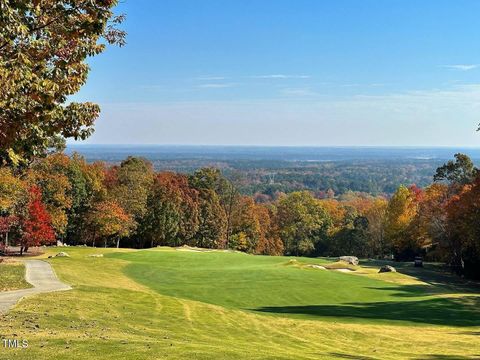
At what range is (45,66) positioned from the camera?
11.4 metres

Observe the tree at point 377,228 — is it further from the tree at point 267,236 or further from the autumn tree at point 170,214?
the autumn tree at point 170,214

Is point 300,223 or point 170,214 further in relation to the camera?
point 300,223

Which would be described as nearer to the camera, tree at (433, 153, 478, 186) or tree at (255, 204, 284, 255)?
tree at (433, 153, 478, 186)

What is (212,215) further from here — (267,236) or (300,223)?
(300,223)

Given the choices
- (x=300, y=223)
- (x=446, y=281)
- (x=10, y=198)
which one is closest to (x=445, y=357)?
(x=446, y=281)

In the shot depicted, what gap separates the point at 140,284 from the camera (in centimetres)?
3309

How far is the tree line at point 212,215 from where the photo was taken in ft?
155

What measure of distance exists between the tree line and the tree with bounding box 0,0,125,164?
29.2m

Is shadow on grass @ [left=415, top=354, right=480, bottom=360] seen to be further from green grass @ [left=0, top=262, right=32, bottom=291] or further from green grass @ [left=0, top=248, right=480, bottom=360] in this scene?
green grass @ [left=0, top=262, right=32, bottom=291]

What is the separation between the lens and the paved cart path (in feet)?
66.6

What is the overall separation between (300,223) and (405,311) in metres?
64.1

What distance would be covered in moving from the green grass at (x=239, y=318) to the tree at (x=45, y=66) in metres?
5.51

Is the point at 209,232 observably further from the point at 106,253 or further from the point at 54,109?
the point at 54,109

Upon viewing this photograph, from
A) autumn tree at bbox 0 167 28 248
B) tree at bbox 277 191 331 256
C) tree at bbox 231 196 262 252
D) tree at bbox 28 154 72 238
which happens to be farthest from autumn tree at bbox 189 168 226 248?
autumn tree at bbox 0 167 28 248
